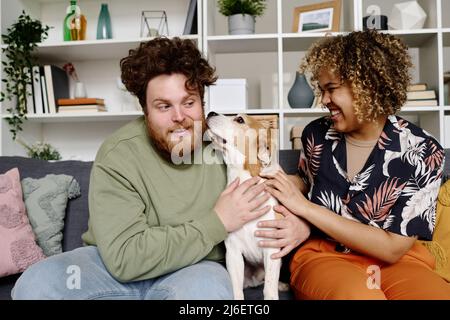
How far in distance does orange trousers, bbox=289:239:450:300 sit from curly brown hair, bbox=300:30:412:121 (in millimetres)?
428

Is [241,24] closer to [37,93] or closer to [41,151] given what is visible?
[37,93]

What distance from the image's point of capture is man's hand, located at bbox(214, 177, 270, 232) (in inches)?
50.4

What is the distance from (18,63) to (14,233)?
1.58 m

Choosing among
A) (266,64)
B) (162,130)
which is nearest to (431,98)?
(266,64)

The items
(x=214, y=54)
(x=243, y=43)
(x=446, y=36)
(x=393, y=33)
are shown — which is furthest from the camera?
(x=214, y=54)

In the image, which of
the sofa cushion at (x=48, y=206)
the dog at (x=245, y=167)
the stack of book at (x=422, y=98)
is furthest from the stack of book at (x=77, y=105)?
the stack of book at (x=422, y=98)

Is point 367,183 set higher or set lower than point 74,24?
lower

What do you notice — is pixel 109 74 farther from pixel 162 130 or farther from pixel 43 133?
pixel 162 130

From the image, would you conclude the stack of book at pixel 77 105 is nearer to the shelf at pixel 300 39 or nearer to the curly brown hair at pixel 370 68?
the shelf at pixel 300 39

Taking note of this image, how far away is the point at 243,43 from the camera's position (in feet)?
9.27

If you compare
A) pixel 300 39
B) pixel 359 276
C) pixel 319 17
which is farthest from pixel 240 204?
pixel 319 17

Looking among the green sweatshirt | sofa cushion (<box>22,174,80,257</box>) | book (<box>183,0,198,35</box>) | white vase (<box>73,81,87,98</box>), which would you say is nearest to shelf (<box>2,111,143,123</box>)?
white vase (<box>73,81,87,98</box>)

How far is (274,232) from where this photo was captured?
1.35 metres

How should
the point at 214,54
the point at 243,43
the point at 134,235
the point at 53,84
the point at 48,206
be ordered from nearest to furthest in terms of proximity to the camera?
the point at 134,235 → the point at 48,206 → the point at 243,43 → the point at 53,84 → the point at 214,54
